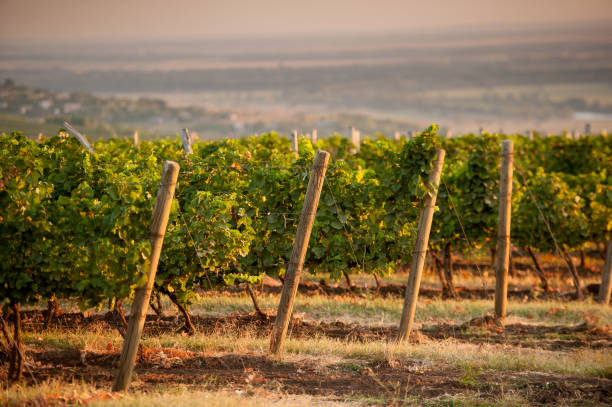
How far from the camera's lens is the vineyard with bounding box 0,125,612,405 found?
614 cm

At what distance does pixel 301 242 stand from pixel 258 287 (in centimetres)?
595

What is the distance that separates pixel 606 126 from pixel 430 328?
62404 millimetres

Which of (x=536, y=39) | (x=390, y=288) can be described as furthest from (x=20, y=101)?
(x=536, y=39)

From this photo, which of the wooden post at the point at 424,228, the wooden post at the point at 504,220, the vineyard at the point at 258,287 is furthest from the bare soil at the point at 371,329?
the wooden post at the point at 424,228

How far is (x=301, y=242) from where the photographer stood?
7156mm

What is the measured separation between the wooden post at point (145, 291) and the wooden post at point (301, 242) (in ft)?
5.62

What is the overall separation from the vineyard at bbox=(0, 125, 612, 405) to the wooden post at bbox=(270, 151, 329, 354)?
2 cm

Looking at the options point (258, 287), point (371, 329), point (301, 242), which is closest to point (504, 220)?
point (371, 329)

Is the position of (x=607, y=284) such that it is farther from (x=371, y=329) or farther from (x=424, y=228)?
(x=424, y=228)

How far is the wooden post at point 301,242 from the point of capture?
7090 mm

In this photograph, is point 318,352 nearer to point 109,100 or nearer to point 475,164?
point 475,164

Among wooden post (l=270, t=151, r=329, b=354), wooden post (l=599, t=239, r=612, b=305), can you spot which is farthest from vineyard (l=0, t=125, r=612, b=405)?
wooden post (l=599, t=239, r=612, b=305)

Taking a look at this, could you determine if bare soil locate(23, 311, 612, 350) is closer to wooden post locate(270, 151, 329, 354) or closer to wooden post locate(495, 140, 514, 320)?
wooden post locate(495, 140, 514, 320)

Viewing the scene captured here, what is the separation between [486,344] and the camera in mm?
8633
